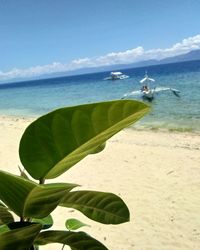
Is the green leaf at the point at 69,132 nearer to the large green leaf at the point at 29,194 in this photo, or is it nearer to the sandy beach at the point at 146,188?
the large green leaf at the point at 29,194

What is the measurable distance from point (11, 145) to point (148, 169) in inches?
171

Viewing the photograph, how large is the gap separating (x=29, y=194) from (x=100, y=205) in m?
0.27

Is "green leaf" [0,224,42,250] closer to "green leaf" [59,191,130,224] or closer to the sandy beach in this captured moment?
"green leaf" [59,191,130,224]

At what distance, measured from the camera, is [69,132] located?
656 mm

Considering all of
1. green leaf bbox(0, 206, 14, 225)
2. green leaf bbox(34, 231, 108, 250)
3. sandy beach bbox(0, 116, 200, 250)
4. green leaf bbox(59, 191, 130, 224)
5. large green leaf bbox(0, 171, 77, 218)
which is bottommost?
sandy beach bbox(0, 116, 200, 250)

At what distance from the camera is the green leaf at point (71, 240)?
81cm

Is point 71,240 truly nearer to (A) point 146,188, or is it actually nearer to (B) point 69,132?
(B) point 69,132

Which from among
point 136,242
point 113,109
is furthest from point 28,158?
point 136,242

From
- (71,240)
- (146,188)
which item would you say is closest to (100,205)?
(71,240)

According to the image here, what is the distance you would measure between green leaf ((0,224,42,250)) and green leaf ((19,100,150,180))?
8cm

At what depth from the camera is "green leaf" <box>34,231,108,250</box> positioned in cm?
81

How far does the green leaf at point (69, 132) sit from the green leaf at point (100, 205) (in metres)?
0.20

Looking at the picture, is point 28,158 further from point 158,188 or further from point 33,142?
point 158,188

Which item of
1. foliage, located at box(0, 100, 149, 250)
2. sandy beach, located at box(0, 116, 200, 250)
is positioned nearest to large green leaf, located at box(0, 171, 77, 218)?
foliage, located at box(0, 100, 149, 250)
